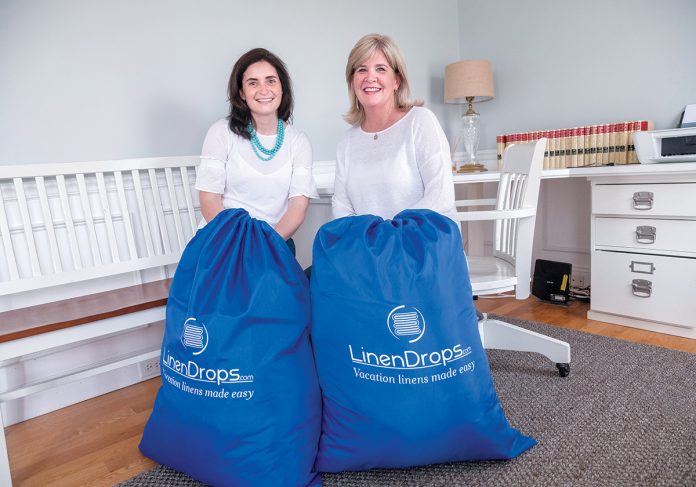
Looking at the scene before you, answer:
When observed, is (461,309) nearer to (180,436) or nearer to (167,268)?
(180,436)

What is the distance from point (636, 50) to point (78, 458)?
2.87 metres

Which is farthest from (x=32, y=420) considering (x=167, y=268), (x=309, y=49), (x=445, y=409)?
(x=309, y=49)

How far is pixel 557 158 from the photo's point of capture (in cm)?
257

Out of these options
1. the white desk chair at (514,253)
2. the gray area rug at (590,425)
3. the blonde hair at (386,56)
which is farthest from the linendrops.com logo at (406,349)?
the blonde hair at (386,56)

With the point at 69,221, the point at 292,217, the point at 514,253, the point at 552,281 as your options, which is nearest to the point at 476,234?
the point at 552,281

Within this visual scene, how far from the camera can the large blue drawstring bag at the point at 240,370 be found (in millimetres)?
1058

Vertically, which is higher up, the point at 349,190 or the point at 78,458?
the point at 349,190

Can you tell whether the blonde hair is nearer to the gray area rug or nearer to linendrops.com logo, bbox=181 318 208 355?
linendrops.com logo, bbox=181 318 208 355

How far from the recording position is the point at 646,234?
6.73ft

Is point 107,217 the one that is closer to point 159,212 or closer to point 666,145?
point 159,212

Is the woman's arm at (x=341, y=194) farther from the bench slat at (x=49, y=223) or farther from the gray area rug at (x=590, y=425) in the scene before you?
the bench slat at (x=49, y=223)

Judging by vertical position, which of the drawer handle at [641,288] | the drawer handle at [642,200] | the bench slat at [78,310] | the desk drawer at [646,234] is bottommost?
the drawer handle at [641,288]

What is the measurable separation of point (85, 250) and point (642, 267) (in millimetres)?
2217

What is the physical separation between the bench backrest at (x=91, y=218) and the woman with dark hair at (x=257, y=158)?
358 mm
